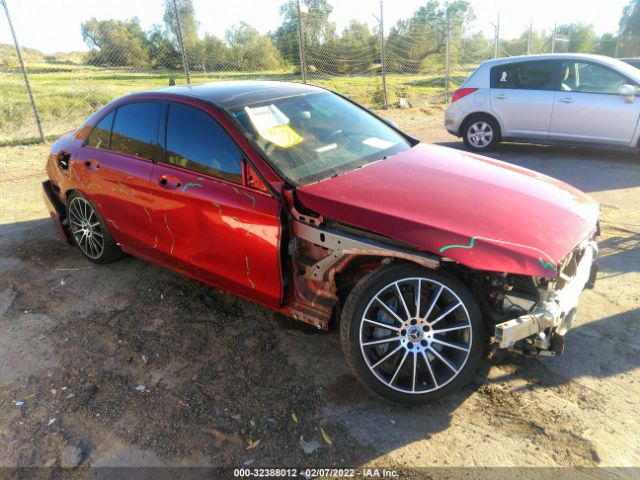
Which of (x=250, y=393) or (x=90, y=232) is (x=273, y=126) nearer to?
(x=250, y=393)

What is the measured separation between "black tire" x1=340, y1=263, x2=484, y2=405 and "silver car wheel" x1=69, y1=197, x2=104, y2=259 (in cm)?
281

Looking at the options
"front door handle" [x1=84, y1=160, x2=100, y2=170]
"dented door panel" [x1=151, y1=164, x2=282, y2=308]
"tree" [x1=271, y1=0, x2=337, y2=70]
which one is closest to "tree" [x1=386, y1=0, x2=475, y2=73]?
"tree" [x1=271, y1=0, x2=337, y2=70]

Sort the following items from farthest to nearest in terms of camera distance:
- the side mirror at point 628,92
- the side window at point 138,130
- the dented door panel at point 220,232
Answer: the side mirror at point 628,92
the side window at point 138,130
the dented door panel at point 220,232

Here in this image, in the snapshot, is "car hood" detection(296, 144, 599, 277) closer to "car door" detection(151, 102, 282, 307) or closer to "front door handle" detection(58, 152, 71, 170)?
"car door" detection(151, 102, 282, 307)

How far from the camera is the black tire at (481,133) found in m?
8.62

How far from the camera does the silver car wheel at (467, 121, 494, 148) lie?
867 cm

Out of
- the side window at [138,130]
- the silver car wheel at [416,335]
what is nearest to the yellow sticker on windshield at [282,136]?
the side window at [138,130]

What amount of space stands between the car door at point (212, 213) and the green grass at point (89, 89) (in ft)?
28.2

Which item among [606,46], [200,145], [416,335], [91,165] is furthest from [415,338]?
[606,46]

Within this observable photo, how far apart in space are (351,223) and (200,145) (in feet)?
4.41

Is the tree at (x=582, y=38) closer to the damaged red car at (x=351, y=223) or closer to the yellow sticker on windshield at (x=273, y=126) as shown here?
the damaged red car at (x=351, y=223)

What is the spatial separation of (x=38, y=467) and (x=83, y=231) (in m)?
2.63

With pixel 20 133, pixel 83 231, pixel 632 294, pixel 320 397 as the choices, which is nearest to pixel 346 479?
pixel 320 397

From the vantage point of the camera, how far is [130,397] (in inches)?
115
